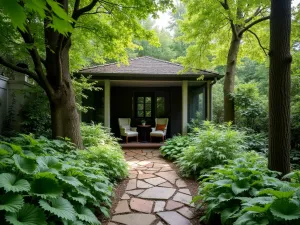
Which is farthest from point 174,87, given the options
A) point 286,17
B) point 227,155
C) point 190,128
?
point 286,17

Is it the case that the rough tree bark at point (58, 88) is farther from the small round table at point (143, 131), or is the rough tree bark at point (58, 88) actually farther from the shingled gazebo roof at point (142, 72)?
the small round table at point (143, 131)

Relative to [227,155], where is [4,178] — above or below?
above

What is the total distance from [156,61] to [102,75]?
9.28ft

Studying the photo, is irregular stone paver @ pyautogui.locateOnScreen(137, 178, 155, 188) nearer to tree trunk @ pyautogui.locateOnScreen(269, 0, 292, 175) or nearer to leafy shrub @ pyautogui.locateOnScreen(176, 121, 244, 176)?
leafy shrub @ pyautogui.locateOnScreen(176, 121, 244, 176)

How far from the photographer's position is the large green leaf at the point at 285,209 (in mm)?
1502

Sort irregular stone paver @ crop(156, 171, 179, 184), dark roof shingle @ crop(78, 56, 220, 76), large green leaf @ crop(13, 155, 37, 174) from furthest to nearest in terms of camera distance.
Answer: dark roof shingle @ crop(78, 56, 220, 76), irregular stone paver @ crop(156, 171, 179, 184), large green leaf @ crop(13, 155, 37, 174)

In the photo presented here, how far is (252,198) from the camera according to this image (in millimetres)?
1985

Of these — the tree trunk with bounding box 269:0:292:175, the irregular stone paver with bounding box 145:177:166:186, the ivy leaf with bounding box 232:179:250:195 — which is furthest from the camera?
the irregular stone paver with bounding box 145:177:166:186

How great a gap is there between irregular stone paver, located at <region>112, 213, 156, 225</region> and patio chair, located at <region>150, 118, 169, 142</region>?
537 centimetres

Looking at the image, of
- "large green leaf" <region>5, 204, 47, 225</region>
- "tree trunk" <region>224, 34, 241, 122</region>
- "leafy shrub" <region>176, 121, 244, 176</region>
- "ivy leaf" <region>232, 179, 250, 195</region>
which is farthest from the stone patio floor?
"tree trunk" <region>224, 34, 241, 122</region>

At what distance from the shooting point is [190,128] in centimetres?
771

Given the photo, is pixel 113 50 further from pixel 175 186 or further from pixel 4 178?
pixel 4 178

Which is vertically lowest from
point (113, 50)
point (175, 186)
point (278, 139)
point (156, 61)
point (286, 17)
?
point (175, 186)

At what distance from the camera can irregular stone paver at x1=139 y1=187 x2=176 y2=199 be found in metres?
3.28
